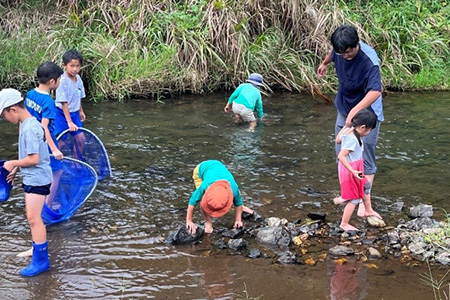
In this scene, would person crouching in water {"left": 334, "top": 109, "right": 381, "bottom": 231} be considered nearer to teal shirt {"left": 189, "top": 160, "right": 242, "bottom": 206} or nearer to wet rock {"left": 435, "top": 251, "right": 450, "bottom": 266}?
wet rock {"left": 435, "top": 251, "right": 450, "bottom": 266}

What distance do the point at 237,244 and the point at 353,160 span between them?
1334 mm

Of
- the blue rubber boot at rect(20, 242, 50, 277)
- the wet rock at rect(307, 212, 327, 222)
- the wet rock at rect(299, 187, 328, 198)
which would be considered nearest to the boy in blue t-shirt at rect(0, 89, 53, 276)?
the blue rubber boot at rect(20, 242, 50, 277)

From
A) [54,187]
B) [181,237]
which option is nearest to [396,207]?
[181,237]

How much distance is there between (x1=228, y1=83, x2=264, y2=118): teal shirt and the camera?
8.97 m

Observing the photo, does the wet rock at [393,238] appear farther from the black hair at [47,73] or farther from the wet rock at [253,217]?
the black hair at [47,73]

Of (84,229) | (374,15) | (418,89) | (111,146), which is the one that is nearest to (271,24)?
(374,15)

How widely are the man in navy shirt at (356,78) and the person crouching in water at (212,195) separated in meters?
1.25

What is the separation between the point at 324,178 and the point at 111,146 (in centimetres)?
297

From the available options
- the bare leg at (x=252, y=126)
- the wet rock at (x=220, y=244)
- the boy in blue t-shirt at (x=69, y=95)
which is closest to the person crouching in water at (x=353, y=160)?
the wet rock at (x=220, y=244)

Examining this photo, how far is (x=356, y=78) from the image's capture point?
17.0 ft

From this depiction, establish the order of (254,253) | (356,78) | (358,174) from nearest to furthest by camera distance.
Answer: (254,253) → (358,174) → (356,78)

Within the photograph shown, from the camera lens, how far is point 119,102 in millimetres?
10352

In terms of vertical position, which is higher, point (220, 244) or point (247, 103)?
point (247, 103)

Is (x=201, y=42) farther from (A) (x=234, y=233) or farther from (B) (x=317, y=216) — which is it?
(A) (x=234, y=233)
